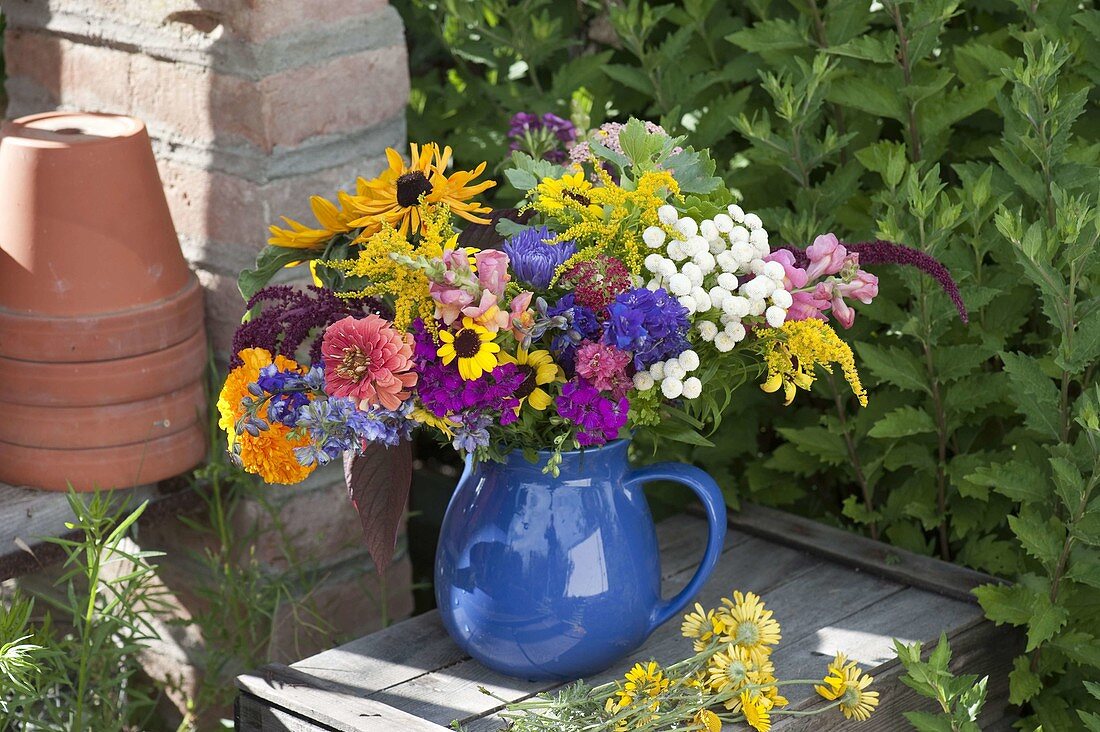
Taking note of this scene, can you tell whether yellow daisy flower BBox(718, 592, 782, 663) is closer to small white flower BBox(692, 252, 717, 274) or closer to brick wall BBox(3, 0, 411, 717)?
small white flower BBox(692, 252, 717, 274)

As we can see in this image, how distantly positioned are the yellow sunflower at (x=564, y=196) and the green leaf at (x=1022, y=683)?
0.77 m

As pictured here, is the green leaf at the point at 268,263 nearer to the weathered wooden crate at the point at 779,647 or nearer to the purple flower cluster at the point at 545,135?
the purple flower cluster at the point at 545,135

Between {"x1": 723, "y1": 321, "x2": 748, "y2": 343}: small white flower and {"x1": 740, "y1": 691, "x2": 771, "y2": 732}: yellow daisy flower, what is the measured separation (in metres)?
0.37

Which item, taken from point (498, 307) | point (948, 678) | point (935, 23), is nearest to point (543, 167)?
point (498, 307)

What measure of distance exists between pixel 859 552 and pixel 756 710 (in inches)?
18.8

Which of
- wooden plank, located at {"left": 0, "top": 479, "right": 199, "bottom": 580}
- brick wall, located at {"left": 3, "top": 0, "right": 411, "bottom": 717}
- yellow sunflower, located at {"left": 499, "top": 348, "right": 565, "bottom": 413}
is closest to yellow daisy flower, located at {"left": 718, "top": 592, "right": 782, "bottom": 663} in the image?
yellow sunflower, located at {"left": 499, "top": 348, "right": 565, "bottom": 413}

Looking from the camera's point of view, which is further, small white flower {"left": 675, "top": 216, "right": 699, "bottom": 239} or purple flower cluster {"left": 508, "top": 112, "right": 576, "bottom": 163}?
purple flower cluster {"left": 508, "top": 112, "right": 576, "bottom": 163}

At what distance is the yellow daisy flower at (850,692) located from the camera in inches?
53.8

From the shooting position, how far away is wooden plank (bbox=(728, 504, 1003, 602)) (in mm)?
1646

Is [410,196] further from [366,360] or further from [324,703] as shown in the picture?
[324,703]

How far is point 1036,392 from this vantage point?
4.91 feet

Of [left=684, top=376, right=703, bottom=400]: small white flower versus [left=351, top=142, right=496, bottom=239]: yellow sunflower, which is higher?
[left=351, top=142, right=496, bottom=239]: yellow sunflower

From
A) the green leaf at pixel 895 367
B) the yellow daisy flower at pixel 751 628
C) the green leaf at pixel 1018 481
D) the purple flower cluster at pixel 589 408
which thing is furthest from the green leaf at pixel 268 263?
the green leaf at pixel 1018 481

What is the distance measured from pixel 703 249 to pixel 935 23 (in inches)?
23.6
